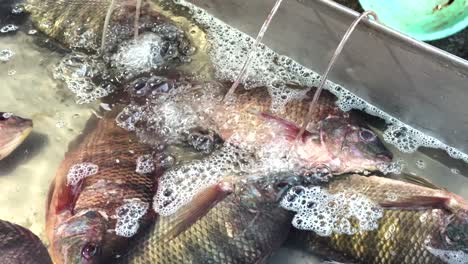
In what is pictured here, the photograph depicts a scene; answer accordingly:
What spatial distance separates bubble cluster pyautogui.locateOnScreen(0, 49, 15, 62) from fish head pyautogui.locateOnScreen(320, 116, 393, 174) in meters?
1.61

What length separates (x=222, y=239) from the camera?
2184 millimetres

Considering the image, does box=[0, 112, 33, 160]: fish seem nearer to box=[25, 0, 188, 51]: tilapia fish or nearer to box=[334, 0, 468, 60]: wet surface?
box=[25, 0, 188, 51]: tilapia fish

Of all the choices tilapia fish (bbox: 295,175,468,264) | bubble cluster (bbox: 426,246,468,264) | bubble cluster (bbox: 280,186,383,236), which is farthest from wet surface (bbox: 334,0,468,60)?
bubble cluster (bbox: 426,246,468,264)

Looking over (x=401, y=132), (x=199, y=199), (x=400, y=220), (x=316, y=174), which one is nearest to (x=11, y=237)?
(x=199, y=199)

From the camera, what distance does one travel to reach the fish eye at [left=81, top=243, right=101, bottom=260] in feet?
7.10

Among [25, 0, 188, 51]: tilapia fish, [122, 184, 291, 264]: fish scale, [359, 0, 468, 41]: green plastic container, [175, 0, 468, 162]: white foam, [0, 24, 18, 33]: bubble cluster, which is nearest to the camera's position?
[122, 184, 291, 264]: fish scale

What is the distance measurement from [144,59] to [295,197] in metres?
1.05

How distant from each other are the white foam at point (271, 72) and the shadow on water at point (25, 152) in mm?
866

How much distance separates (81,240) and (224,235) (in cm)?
52

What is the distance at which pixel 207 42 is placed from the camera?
302cm

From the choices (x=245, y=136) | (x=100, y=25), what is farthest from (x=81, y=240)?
(x=100, y=25)

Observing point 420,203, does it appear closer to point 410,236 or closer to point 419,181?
point 410,236

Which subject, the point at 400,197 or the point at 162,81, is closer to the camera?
the point at 400,197

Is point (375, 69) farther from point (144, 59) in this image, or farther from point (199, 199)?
point (144, 59)
